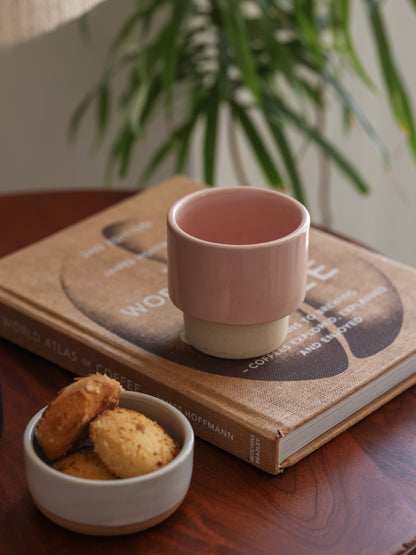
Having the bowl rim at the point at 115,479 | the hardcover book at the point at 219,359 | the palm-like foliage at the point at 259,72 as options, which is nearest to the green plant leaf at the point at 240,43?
the palm-like foliage at the point at 259,72

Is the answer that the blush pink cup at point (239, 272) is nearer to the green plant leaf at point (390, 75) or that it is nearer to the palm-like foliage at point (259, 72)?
the palm-like foliage at point (259, 72)

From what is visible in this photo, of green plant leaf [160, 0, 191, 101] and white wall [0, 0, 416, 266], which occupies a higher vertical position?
green plant leaf [160, 0, 191, 101]

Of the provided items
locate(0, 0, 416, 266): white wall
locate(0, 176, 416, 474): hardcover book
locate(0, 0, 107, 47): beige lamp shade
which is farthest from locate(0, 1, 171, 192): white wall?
locate(0, 0, 107, 47): beige lamp shade

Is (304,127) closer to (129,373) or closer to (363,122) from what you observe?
(363,122)

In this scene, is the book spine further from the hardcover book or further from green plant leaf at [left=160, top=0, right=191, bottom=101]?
green plant leaf at [left=160, top=0, right=191, bottom=101]

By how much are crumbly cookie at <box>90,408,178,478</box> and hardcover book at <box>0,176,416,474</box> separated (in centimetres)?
8

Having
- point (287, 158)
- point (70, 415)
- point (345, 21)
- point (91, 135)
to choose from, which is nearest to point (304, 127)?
point (287, 158)

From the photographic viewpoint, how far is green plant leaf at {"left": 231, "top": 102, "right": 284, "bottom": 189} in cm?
115

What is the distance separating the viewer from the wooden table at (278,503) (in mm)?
468

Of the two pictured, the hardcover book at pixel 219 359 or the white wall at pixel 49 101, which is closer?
the hardcover book at pixel 219 359

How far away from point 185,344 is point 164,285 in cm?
9

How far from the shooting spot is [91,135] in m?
1.74

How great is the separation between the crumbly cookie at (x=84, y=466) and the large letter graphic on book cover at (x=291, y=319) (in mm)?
127

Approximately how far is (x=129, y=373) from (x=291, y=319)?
5.8 inches
